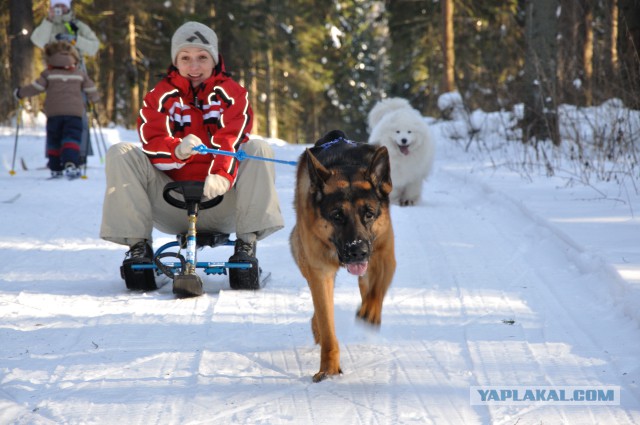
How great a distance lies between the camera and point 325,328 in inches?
121

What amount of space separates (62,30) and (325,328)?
33.2ft

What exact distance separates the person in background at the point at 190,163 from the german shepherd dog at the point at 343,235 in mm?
1243

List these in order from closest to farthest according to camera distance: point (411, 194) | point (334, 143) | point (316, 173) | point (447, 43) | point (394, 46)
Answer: point (316, 173)
point (334, 143)
point (411, 194)
point (447, 43)
point (394, 46)

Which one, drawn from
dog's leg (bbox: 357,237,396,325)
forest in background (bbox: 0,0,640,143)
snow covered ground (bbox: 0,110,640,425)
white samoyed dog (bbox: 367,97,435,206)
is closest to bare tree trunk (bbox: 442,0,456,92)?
forest in background (bbox: 0,0,640,143)

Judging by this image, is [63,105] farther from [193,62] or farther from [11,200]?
[193,62]

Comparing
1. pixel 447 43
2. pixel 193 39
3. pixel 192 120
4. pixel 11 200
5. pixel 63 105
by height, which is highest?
pixel 447 43

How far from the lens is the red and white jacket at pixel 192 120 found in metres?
4.66

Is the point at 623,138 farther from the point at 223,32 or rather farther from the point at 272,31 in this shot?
the point at 272,31

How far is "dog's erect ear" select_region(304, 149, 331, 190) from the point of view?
3238 millimetres

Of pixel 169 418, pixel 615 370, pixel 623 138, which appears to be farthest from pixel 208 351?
pixel 623 138

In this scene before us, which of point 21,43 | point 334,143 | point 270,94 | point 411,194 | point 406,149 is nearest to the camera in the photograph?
point 334,143

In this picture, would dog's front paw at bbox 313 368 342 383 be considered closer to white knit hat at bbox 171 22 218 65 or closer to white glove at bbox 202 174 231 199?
white glove at bbox 202 174 231 199

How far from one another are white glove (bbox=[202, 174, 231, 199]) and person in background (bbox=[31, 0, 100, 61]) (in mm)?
7684

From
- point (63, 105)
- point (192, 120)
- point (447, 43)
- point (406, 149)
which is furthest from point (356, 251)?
point (447, 43)
